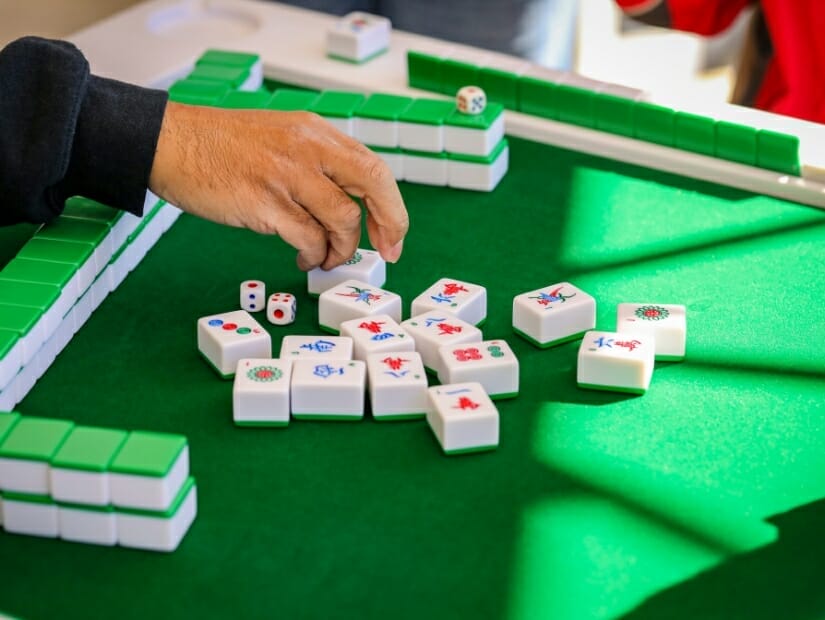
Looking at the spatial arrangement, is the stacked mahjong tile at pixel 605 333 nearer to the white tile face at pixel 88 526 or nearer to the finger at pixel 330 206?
the finger at pixel 330 206

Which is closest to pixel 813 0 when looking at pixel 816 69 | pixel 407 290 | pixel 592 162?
pixel 816 69

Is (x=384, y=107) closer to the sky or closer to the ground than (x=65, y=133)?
closer to the ground

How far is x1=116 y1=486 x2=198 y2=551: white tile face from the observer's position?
5.20 ft

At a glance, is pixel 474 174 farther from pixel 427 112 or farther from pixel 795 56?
pixel 795 56

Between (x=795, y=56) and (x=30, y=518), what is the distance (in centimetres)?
239

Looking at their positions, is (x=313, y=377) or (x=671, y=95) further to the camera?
(x=671, y=95)

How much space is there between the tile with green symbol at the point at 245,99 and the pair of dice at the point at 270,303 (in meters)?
0.56

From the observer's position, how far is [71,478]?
1595mm

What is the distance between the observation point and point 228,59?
2766mm

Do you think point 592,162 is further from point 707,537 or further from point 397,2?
point 397,2

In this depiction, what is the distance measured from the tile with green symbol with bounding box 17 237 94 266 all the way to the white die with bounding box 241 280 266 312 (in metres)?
0.26

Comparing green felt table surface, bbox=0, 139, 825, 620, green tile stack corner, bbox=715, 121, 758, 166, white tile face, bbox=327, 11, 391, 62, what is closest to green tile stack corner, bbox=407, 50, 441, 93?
white tile face, bbox=327, 11, 391, 62

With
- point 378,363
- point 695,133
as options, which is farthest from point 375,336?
point 695,133

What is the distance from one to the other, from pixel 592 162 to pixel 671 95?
0.24 meters
